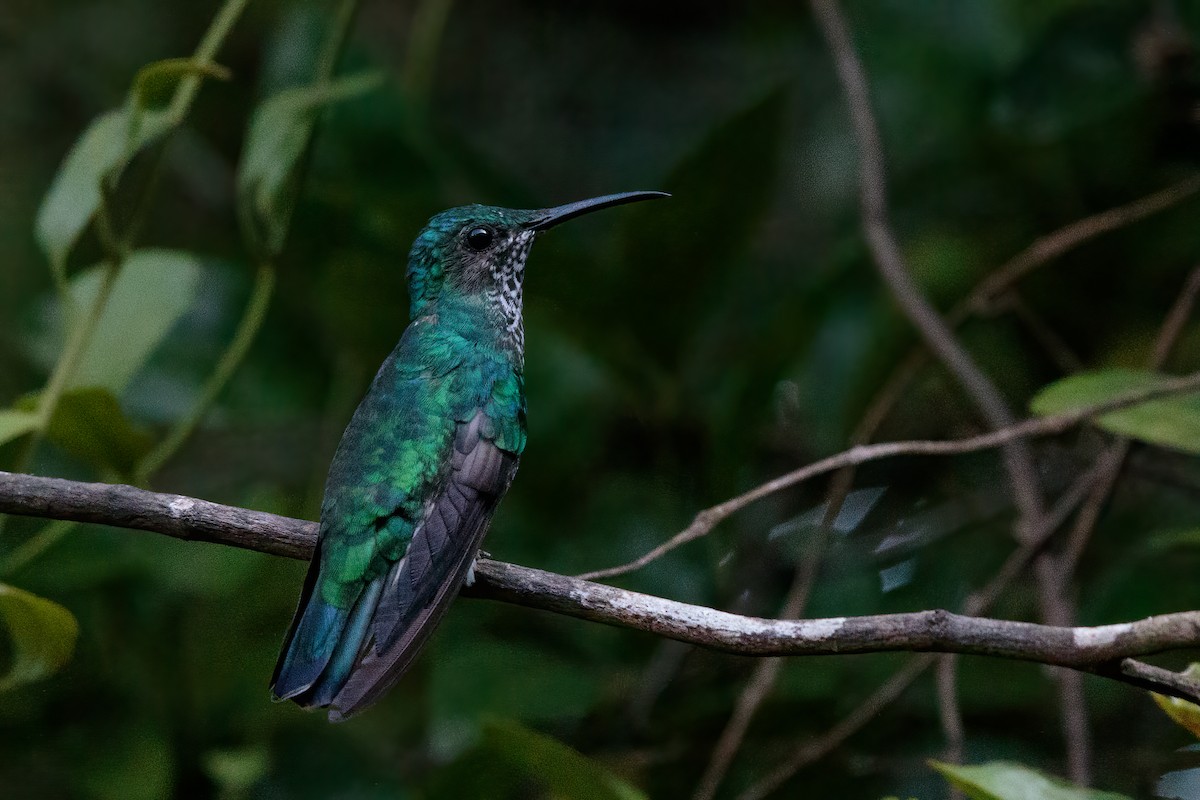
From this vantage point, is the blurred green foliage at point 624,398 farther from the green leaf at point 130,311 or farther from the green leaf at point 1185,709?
the green leaf at point 1185,709

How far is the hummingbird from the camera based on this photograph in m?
1.84

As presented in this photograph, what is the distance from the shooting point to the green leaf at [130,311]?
95.1 inches

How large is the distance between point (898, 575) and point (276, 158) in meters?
1.74

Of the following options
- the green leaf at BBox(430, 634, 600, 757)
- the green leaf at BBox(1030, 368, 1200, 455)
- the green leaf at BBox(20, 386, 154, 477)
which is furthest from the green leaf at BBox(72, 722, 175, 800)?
the green leaf at BBox(1030, 368, 1200, 455)

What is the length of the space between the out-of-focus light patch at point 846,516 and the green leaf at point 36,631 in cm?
179

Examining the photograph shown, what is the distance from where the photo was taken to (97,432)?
7.14 ft

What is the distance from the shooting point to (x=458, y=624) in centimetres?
288

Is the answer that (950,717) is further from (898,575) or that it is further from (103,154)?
(103,154)

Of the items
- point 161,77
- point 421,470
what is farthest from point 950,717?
point 161,77

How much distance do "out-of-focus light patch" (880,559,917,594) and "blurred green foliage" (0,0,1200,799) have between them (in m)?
0.01

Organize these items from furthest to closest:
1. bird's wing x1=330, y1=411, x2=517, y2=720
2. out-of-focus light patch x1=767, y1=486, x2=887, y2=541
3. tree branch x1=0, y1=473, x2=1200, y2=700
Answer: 1. out-of-focus light patch x1=767, y1=486, x2=887, y2=541
2. bird's wing x1=330, y1=411, x2=517, y2=720
3. tree branch x1=0, y1=473, x2=1200, y2=700

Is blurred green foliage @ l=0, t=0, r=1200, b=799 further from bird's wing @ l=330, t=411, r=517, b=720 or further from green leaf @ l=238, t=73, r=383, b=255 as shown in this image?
bird's wing @ l=330, t=411, r=517, b=720

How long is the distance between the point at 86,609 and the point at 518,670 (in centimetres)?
98

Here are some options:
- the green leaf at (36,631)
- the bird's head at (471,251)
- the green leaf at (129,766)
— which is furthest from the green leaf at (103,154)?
the green leaf at (129,766)
